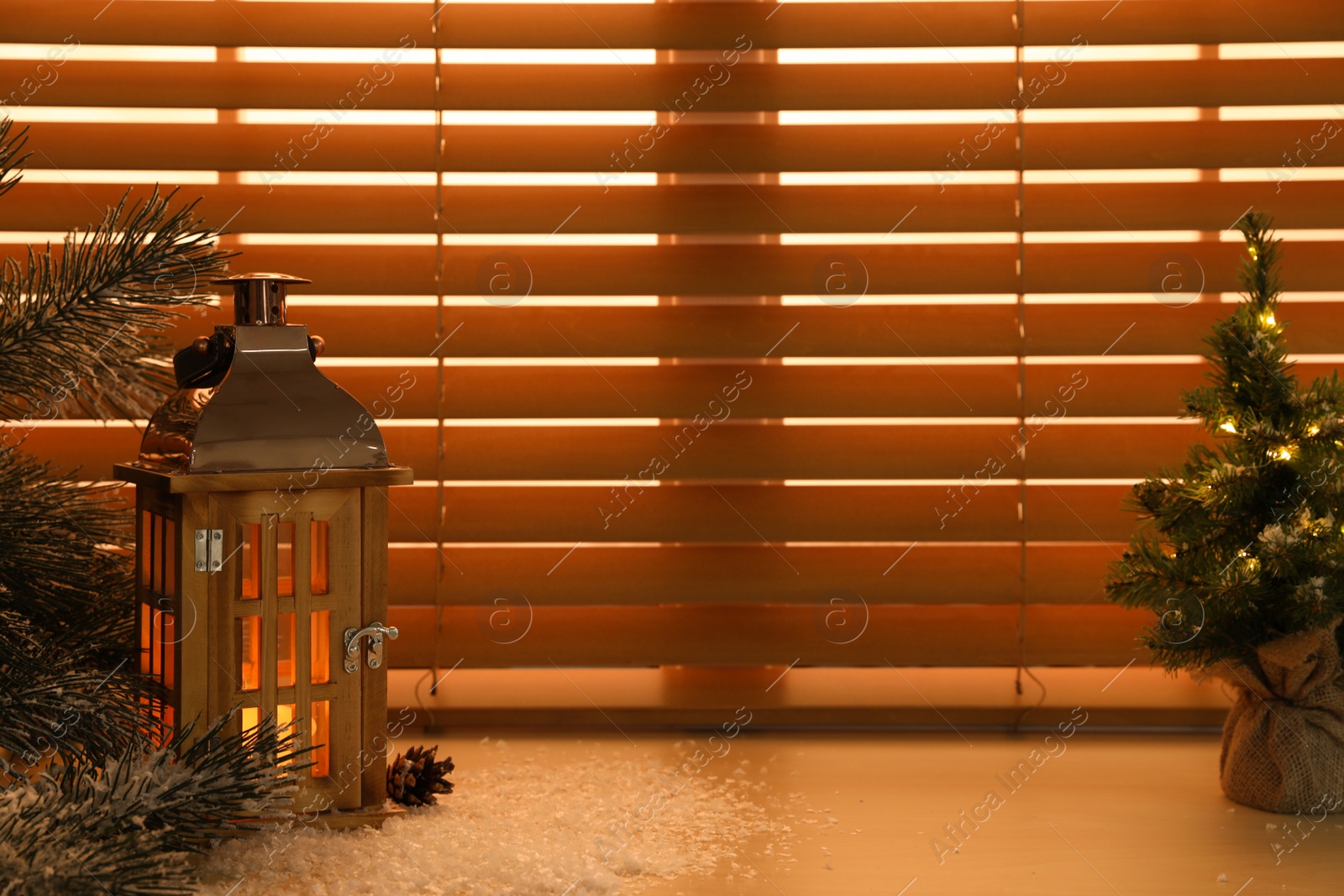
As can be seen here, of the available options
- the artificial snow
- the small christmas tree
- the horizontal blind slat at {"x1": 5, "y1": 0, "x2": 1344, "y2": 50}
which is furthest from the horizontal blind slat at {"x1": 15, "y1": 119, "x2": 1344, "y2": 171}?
the artificial snow

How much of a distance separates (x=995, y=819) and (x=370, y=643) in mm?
650

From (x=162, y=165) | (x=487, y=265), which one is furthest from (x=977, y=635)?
(x=162, y=165)

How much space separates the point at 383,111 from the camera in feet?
4.85

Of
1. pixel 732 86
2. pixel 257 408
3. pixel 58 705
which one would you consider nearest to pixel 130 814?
pixel 58 705

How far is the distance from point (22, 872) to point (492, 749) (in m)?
0.69

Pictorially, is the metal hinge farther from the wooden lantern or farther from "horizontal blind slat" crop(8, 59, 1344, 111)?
"horizontal blind slat" crop(8, 59, 1344, 111)

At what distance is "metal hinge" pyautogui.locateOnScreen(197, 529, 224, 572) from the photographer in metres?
0.96

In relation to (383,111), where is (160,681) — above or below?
below

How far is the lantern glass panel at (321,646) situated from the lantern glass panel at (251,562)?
0.06 meters

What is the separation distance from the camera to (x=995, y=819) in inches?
43.5

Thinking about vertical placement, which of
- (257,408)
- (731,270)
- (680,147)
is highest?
(680,147)

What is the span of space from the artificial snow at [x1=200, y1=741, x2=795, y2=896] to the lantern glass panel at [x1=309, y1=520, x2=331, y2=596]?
0.22m

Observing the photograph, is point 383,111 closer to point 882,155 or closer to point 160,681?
point 882,155

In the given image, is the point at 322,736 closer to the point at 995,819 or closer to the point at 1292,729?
the point at 995,819
